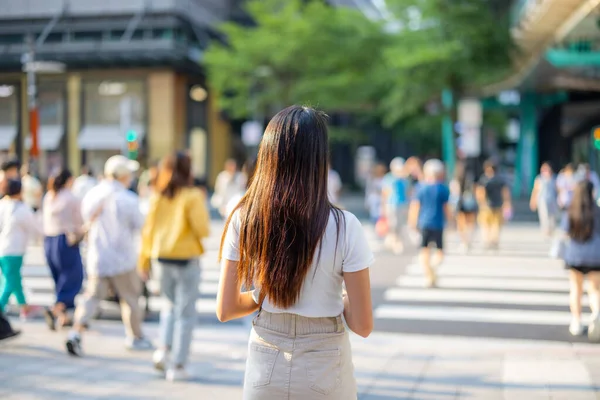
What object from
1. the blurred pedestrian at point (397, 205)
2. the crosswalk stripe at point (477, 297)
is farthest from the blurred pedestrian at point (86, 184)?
the blurred pedestrian at point (397, 205)

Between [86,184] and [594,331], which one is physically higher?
[86,184]

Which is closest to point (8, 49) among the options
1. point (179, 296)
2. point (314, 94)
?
point (314, 94)

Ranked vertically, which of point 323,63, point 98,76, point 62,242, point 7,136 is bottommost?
point 62,242

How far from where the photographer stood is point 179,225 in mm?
6195

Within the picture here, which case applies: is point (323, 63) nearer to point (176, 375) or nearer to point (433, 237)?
point (433, 237)

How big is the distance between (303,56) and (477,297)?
999 inches

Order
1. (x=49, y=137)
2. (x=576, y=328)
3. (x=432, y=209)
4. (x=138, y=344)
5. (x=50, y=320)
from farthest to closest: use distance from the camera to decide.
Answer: (x=49, y=137) → (x=432, y=209) → (x=50, y=320) → (x=576, y=328) → (x=138, y=344)

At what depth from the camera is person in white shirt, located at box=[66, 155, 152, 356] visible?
6.94 meters

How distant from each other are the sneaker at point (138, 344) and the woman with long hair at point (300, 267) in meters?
4.85

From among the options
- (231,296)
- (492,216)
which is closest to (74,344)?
(231,296)

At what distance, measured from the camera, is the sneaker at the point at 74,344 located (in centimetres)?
686

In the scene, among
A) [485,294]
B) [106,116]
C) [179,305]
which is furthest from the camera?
[106,116]

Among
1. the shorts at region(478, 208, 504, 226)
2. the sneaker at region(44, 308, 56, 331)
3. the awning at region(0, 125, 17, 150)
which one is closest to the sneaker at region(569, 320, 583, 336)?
the sneaker at region(44, 308, 56, 331)

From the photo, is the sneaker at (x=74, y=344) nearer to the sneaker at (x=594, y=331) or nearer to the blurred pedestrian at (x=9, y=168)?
the blurred pedestrian at (x=9, y=168)
